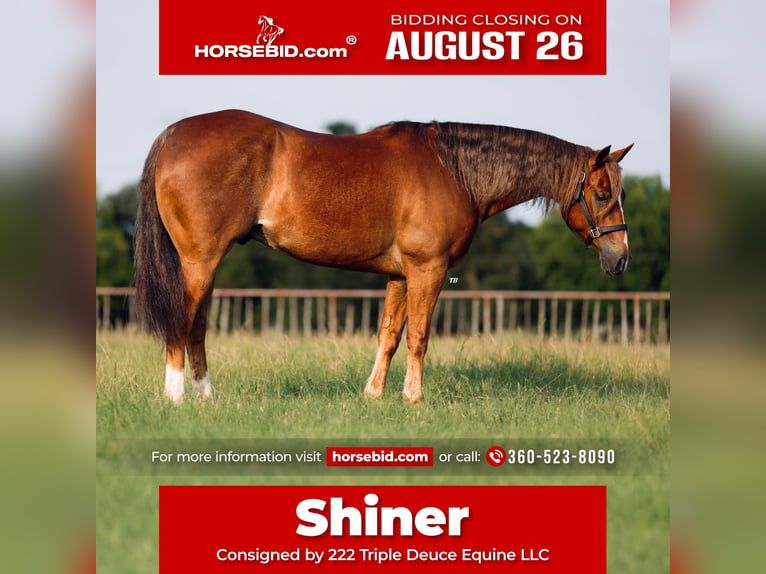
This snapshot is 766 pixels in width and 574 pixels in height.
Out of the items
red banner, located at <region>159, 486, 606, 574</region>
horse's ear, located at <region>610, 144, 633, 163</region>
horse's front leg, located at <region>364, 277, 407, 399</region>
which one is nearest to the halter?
horse's ear, located at <region>610, 144, 633, 163</region>

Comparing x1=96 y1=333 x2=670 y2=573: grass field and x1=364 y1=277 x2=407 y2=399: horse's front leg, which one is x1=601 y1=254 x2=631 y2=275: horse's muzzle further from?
x1=364 y1=277 x2=407 y2=399: horse's front leg

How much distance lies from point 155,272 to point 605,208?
3689mm

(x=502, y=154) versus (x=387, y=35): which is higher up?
(x=387, y=35)

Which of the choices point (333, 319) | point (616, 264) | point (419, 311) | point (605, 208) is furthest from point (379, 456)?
point (333, 319)

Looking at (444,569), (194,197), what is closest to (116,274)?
(194,197)

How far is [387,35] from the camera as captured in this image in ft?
14.8

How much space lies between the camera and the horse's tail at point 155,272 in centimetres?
576

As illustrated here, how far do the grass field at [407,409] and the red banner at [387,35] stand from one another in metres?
2.32

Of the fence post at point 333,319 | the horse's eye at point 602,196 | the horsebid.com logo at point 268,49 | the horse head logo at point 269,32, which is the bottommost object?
the fence post at point 333,319

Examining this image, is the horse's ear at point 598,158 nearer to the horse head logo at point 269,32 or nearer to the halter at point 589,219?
the halter at point 589,219

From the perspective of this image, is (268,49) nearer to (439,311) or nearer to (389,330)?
(389,330)

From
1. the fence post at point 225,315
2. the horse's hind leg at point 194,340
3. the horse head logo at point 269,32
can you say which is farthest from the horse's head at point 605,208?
the fence post at point 225,315

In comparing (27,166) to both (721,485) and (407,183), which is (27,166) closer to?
(407,183)

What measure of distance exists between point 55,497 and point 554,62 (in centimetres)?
375
